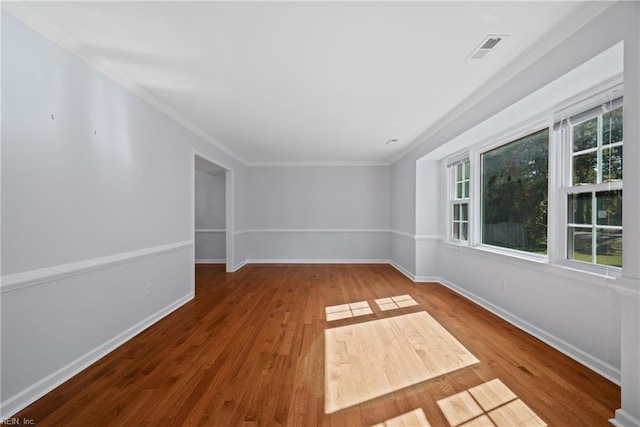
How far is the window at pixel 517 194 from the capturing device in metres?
3.19

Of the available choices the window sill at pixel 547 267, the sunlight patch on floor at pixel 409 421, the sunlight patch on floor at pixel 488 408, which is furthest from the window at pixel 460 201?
the sunlight patch on floor at pixel 409 421

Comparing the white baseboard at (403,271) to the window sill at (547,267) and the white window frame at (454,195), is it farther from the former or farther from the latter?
the window sill at (547,267)

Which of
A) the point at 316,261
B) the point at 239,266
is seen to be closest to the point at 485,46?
the point at 316,261

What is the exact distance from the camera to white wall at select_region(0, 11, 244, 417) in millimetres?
1892

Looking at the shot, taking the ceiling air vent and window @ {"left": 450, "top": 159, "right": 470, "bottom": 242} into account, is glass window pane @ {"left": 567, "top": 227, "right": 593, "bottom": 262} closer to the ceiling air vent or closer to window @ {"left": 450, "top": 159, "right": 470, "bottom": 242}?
the ceiling air vent

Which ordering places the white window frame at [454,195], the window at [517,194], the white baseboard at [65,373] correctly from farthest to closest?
the white window frame at [454,195] < the window at [517,194] < the white baseboard at [65,373]

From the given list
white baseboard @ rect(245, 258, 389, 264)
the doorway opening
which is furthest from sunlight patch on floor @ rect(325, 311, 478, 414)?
the doorway opening

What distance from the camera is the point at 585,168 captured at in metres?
2.65

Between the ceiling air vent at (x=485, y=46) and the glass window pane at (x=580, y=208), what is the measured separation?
1.51m

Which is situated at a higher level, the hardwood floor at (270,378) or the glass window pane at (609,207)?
the glass window pane at (609,207)

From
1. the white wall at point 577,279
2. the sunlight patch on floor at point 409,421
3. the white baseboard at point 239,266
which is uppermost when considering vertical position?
the white wall at point 577,279

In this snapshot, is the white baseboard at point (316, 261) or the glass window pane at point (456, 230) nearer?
the glass window pane at point (456, 230)

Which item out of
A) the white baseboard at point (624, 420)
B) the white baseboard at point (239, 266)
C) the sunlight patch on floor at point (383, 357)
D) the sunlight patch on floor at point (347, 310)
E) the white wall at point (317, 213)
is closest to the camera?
the white baseboard at point (624, 420)

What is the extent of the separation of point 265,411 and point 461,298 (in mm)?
3428
